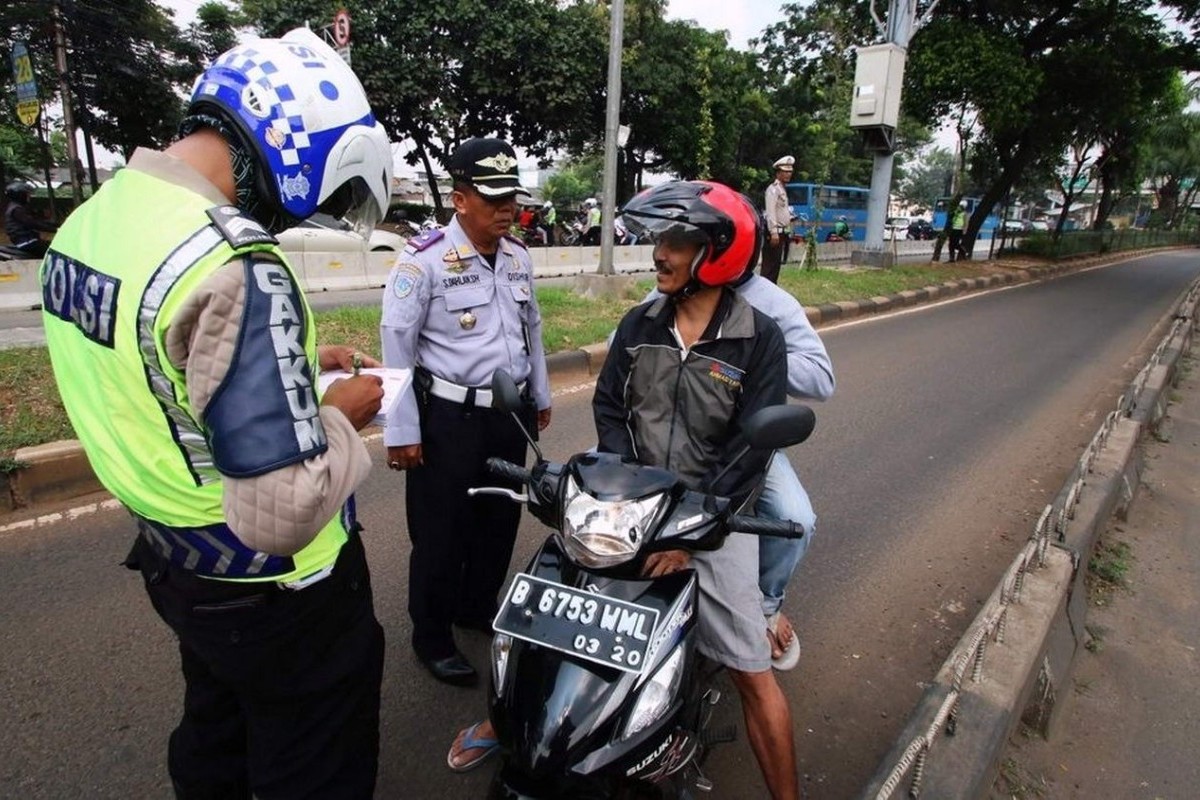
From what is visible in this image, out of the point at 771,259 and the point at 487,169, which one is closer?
the point at 487,169

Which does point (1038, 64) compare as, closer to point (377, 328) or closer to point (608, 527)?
point (377, 328)

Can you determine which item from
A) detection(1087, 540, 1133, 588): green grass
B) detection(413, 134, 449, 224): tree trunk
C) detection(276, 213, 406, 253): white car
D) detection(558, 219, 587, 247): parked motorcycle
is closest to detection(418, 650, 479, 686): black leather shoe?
detection(1087, 540, 1133, 588): green grass

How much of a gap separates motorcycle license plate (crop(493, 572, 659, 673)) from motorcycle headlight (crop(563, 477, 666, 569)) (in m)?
0.08

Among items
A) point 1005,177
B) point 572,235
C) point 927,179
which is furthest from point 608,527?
point 927,179

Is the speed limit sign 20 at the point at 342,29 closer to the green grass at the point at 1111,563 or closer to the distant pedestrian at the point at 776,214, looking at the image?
the distant pedestrian at the point at 776,214

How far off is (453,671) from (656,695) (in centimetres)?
119

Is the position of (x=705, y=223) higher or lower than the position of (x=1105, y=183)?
lower

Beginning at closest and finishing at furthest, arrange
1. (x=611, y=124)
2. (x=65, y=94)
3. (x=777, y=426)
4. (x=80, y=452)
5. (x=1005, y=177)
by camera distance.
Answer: (x=777, y=426)
(x=80, y=452)
(x=611, y=124)
(x=65, y=94)
(x=1005, y=177)

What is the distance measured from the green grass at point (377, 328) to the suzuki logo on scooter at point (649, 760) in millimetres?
3567

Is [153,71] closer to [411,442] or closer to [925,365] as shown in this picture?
[925,365]

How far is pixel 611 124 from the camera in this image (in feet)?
27.9

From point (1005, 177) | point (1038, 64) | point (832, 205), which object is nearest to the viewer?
point (1038, 64)

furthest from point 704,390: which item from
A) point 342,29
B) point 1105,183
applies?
point 1105,183

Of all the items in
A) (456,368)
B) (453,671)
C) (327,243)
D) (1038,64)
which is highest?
(1038,64)
